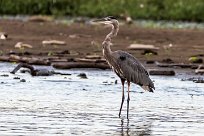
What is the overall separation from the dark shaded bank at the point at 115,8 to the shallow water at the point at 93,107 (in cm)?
1640

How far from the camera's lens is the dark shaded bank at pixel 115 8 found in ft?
117

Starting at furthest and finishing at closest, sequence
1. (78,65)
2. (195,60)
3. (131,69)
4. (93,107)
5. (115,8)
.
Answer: (115,8) → (195,60) → (78,65) → (93,107) → (131,69)

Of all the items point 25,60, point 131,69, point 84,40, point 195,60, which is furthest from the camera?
point 84,40

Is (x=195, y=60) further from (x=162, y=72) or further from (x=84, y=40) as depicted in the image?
(x=84, y=40)

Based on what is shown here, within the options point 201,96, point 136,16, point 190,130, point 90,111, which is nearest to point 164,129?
point 190,130

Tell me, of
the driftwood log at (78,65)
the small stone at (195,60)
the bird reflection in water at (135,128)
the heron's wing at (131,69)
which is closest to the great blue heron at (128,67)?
the heron's wing at (131,69)

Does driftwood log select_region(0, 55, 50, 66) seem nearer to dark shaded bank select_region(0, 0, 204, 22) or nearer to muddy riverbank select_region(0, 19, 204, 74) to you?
muddy riverbank select_region(0, 19, 204, 74)

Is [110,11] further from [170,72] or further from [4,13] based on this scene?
[170,72]

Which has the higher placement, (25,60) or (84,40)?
(25,60)

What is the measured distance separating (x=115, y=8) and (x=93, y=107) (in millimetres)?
Answer: 21961

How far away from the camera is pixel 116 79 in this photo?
1909cm

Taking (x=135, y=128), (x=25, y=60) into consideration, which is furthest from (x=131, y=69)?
(x=25, y=60)

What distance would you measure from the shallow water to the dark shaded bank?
16398 mm

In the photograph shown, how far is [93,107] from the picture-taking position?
1452cm
